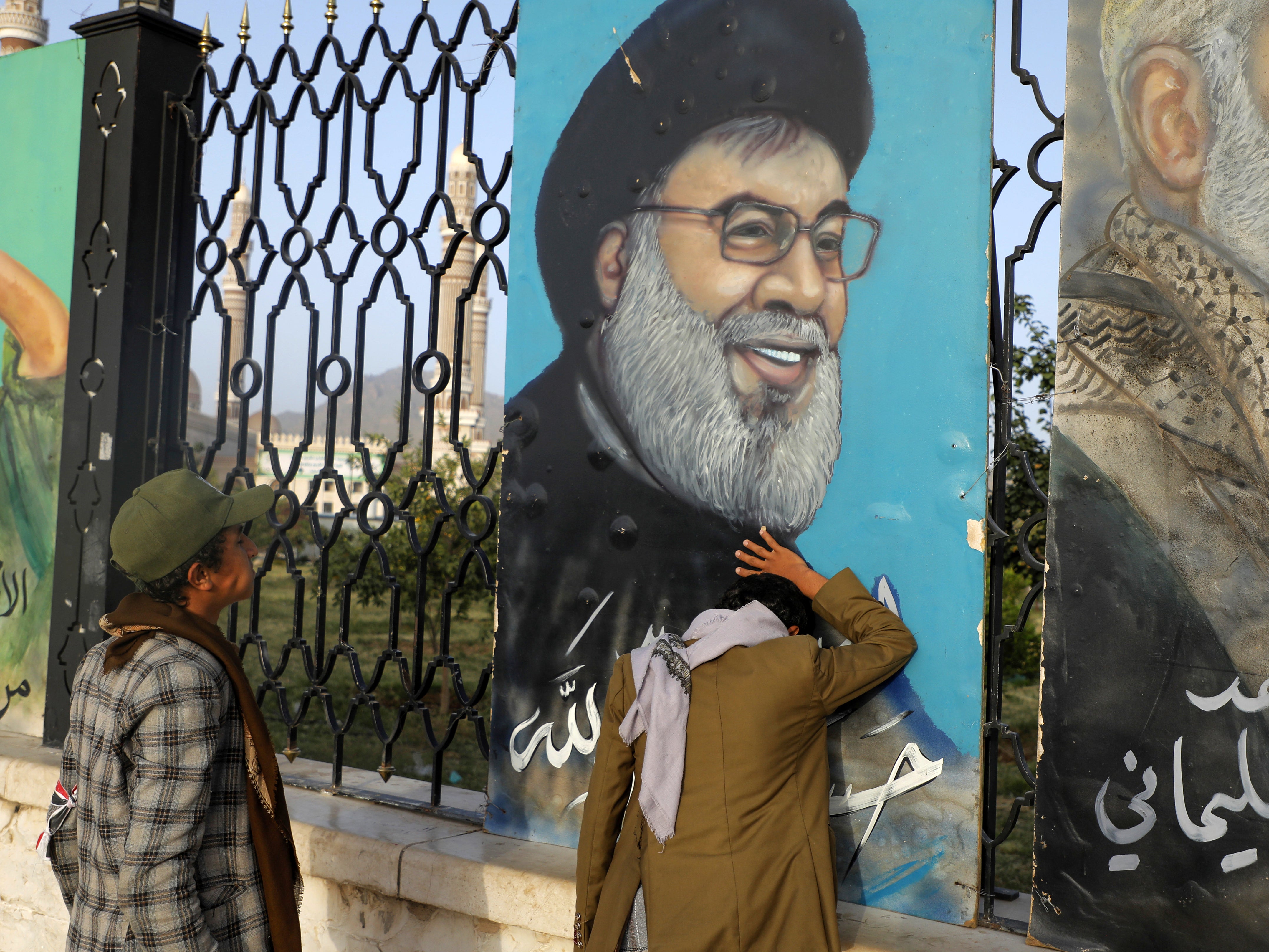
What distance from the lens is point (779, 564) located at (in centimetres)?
284

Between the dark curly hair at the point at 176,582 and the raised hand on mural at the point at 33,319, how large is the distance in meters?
2.58

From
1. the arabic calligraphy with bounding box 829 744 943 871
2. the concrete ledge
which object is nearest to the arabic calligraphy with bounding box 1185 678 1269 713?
the arabic calligraphy with bounding box 829 744 943 871

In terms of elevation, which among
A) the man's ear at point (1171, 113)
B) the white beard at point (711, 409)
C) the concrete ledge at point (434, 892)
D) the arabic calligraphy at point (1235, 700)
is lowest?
the concrete ledge at point (434, 892)

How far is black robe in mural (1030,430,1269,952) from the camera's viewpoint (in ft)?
7.48

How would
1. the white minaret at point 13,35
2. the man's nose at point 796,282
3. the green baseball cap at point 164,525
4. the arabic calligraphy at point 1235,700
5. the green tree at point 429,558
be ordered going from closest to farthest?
the green baseball cap at point 164,525 < the arabic calligraphy at point 1235,700 < the man's nose at point 796,282 < the white minaret at point 13,35 < the green tree at point 429,558

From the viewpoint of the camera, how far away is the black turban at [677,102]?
112 inches

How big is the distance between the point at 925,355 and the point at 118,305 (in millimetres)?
3124

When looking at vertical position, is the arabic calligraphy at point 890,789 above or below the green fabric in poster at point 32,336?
below

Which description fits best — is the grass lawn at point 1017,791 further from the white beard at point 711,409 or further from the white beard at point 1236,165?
the white beard at point 1236,165

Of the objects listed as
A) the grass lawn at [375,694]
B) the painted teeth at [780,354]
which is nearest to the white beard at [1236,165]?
the painted teeth at [780,354]

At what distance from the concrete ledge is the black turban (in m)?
1.57

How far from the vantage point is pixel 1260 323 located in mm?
2295

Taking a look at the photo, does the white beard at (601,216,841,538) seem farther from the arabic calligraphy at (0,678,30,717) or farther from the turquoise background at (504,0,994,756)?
the arabic calligraphy at (0,678,30,717)

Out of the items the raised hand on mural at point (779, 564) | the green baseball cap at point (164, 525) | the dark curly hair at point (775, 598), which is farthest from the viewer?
the raised hand on mural at point (779, 564)
